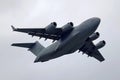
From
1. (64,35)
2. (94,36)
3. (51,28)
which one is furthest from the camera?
(94,36)

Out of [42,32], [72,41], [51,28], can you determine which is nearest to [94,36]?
[72,41]

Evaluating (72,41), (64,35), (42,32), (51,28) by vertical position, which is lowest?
(72,41)

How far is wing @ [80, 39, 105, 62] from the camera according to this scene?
178 ft

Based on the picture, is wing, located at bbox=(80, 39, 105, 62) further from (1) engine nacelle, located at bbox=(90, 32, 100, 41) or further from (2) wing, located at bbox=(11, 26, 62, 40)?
(2) wing, located at bbox=(11, 26, 62, 40)

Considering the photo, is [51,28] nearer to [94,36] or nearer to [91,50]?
[94,36]

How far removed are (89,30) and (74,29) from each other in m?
2.20

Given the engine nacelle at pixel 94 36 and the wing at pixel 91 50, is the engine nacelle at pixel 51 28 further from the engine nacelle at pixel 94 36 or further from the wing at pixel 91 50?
the wing at pixel 91 50

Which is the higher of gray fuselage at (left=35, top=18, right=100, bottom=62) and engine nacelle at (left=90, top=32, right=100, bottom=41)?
engine nacelle at (left=90, top=32, right=100, bottom=41)

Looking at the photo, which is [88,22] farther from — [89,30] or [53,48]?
[53,48]

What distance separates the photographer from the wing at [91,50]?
178 feet

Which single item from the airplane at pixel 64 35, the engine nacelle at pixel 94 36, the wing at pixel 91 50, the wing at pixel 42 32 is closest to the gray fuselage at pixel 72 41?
the airplane at pixel 64 35

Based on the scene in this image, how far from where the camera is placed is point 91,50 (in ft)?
180

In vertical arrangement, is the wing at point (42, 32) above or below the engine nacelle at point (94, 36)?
above

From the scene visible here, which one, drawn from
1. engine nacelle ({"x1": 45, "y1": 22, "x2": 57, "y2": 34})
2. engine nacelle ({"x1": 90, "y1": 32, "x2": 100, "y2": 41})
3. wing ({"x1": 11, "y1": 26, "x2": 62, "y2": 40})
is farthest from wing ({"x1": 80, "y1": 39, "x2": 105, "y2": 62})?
engine nacelle ({"x1": 45, "y1": 22, "x2": 57, "y2": 34})
